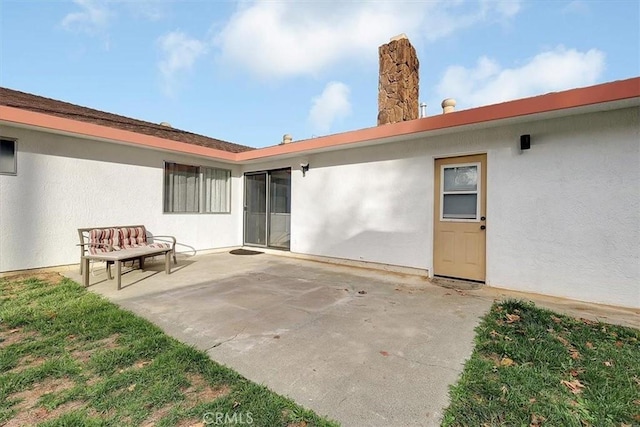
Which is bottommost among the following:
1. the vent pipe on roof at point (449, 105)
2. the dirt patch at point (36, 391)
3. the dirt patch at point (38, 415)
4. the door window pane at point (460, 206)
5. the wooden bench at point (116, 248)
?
the dirt patch at point (36, 391)

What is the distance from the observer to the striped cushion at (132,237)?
548 centimetres

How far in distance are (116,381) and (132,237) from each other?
4.50 m

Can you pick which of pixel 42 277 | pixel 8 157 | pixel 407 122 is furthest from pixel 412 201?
pixel 8 157

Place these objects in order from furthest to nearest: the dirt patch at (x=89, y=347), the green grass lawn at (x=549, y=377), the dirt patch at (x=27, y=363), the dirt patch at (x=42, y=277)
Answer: the dirt patch at (x=42, y=277) < the dirt patch at (x=89, y=347) < the dirt patch at (x=27, y=363) < the green grass lawn at (x=549, y=377)

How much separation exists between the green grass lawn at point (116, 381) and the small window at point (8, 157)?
3135 millimetres

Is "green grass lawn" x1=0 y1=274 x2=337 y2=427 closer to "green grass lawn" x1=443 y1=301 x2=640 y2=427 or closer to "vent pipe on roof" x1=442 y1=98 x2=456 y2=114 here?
"green grass lawn" x1=443 y1=301 x2=640 y2=427

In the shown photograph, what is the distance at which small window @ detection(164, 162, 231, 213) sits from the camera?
7075 millimetres

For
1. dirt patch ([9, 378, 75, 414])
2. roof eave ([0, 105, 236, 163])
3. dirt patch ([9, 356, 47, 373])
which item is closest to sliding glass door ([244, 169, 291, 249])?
roof eave ([0, 105, 236, 163])

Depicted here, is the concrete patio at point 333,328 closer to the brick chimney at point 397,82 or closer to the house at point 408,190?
the house at point 408,190

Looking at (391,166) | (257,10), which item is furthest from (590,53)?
(257,10)

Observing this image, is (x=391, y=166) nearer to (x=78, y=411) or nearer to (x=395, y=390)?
(x=395, y=390)

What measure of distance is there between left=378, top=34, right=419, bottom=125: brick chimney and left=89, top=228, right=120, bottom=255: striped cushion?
6.50 metres

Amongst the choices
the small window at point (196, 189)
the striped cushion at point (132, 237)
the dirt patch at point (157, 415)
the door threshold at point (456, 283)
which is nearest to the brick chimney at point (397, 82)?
the door threshold at point (456, 283)

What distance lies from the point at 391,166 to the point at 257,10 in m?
5.53
